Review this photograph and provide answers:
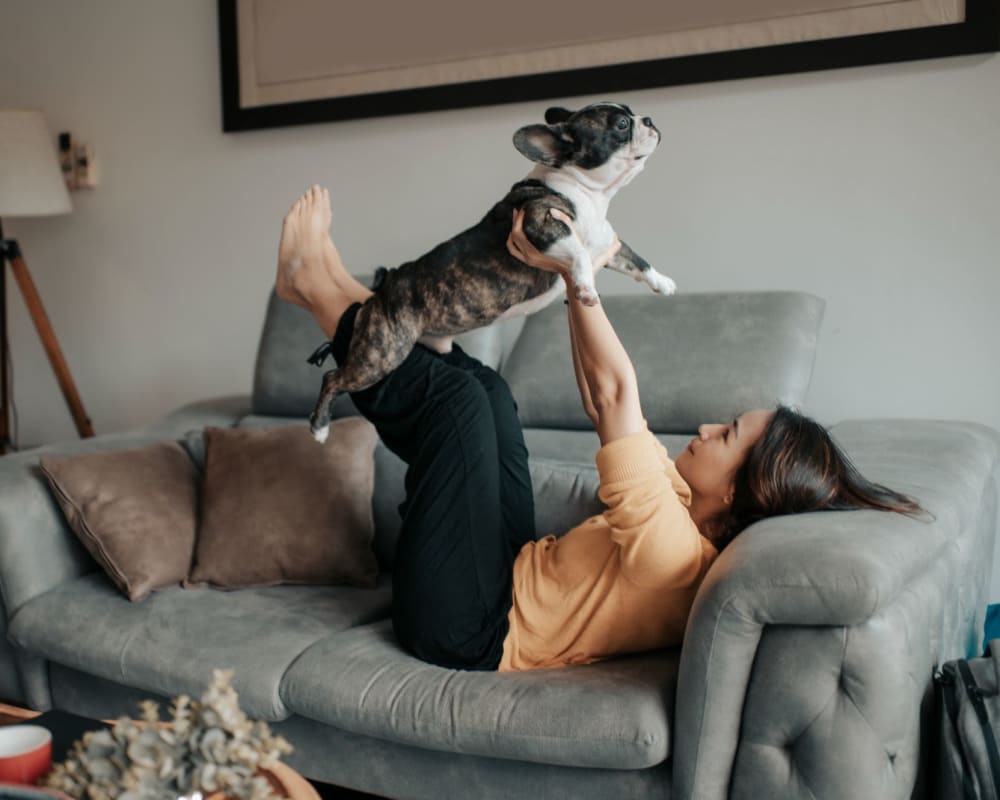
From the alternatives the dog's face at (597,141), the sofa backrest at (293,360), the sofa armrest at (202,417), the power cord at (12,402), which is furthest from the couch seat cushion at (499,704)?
the power cord at (12,402)

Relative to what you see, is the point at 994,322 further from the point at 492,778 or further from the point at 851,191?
the point at 492,778

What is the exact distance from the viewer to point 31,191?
10.7ft

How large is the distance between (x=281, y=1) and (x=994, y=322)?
227 centimetres

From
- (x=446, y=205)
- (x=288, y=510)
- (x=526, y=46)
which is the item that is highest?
(x=526, y=46)

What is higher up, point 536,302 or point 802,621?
point 536,302

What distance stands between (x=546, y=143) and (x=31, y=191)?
7.94 feet

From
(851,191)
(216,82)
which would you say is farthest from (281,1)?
(851,191)

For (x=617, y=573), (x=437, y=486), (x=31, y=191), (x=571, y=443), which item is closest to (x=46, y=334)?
(x=31, y=191)

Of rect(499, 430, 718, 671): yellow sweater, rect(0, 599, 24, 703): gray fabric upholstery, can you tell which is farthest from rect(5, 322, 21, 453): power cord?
rect(499, 430, 718, 671): yellow sweater

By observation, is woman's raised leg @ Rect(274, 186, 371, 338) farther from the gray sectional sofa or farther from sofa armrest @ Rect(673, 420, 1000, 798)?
sofa armrest @ Rect(673, 420, 1000, 798)

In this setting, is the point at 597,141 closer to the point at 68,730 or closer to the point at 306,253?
the point at 306,253

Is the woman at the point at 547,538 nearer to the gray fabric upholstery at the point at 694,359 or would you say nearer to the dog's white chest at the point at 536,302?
the dog's white chest at the point at 536,302

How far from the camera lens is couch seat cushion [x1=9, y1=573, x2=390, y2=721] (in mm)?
1814

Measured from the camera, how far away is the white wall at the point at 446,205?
7.98 feet
